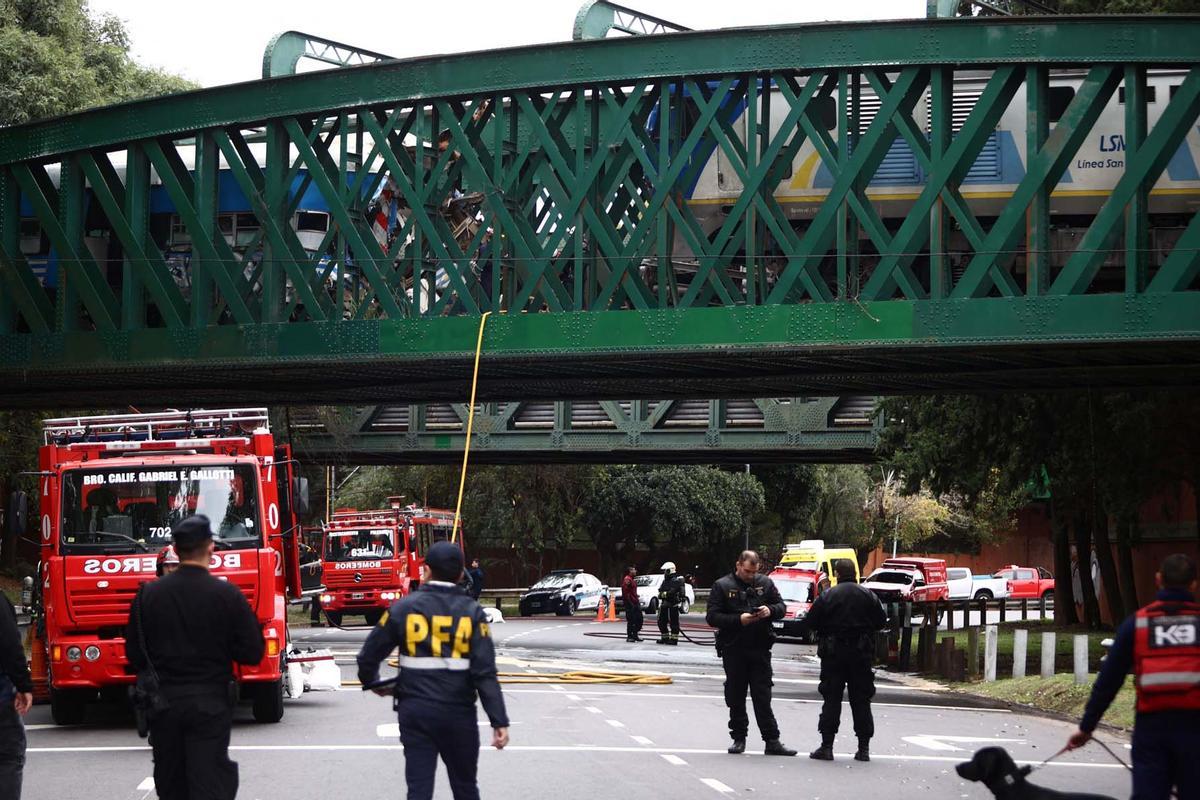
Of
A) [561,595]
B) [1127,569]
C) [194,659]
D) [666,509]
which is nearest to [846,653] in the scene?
[194,659]

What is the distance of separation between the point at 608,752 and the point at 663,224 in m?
9.60

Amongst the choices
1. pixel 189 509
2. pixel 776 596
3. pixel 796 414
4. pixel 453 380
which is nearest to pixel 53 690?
pixel 189 509

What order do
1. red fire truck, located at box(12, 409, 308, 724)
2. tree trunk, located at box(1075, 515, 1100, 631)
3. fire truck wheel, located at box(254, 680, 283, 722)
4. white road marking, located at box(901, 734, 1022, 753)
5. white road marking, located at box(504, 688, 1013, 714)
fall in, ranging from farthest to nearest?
tree trunk, located at box(1075, 515, 1100, 631) < white road marking, located at box(504, 688, 1013, 714) < fire truck wheel, located at box(254, 680, 283, 722) < red fire truck, located at box(12, 409, 308, 724) < white road marking, located at box(901, 734, 1022, 753)

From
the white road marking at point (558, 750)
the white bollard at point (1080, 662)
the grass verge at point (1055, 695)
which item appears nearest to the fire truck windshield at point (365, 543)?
the grass verge at point (1055, 695)

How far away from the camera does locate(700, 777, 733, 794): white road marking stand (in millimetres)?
12945

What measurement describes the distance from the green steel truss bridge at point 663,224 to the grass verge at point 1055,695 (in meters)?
4.32

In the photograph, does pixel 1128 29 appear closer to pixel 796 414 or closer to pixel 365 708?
pixel 365 708

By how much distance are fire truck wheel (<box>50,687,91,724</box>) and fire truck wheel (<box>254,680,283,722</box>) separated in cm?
185

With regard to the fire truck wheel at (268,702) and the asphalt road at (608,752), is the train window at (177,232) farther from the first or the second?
the fire truck wheel at (268,702)

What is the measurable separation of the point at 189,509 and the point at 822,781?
7.41 m

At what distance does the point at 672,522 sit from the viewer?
68375 millimetres

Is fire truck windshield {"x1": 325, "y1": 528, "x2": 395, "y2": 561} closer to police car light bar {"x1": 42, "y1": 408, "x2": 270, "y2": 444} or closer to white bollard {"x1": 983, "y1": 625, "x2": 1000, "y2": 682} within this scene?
white bollard {"x1": 983, "y1": 625, "x2": 1000, "y2": 682}

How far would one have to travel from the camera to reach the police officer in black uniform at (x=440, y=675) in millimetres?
Answer: 9219

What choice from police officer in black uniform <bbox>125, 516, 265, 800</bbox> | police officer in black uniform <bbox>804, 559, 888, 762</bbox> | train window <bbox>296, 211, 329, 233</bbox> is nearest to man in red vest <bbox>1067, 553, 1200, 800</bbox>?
police officer in black uniform <bbox>125, 516, 265, 800</bbox>
